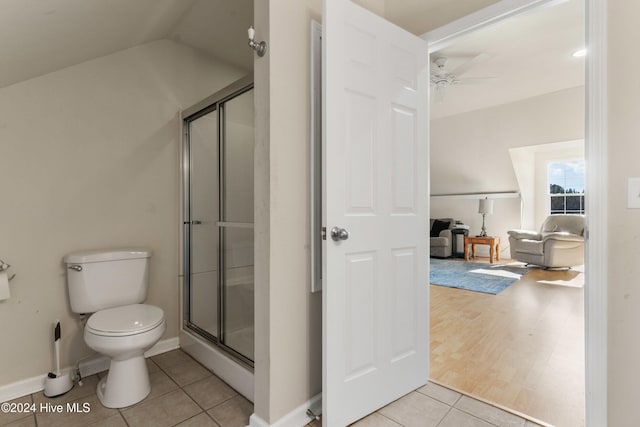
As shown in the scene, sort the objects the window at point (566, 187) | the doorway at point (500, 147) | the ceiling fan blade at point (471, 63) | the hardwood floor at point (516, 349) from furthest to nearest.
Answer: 1. the window at point (566, 187)
2. the ceiling fan blade at point (471, 63)
3. the doorway at point (500, 147)
4. the hardwood floor at point (516, 349)

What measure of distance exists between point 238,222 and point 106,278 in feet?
2.86

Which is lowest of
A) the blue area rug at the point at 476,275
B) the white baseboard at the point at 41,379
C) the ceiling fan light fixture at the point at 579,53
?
the blue area rug at the point at 476,275

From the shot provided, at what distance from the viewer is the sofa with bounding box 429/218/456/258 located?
659 cm

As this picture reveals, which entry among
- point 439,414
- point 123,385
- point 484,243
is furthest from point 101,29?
point 484,243

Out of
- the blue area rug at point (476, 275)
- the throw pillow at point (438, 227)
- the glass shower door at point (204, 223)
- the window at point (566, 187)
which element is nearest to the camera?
the glass shower door at point (204, 223)

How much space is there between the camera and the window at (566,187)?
6.10 meters

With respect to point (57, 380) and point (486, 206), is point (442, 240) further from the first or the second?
point (57, 380)

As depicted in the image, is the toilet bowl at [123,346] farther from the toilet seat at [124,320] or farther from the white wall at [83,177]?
the white wall at [83,177]

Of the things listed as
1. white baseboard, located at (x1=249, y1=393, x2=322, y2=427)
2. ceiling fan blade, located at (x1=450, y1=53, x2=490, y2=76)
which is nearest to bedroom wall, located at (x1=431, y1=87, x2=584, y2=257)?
ceiling fan blade, located at (x1=450, y1=53, x2=490, y2=76)

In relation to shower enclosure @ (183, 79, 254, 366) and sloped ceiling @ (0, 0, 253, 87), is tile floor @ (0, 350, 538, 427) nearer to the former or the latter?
shower enclosure @ (183, 79, 254, 366)

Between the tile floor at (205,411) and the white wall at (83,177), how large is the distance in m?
0.33

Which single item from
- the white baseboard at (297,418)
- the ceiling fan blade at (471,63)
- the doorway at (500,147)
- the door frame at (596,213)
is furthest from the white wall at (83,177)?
the ceiling fan blade at (471,63)

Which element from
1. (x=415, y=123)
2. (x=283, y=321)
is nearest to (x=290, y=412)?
(x=283, y=321)

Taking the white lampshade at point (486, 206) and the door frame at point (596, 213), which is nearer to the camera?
the door frame at point (596, 213)
